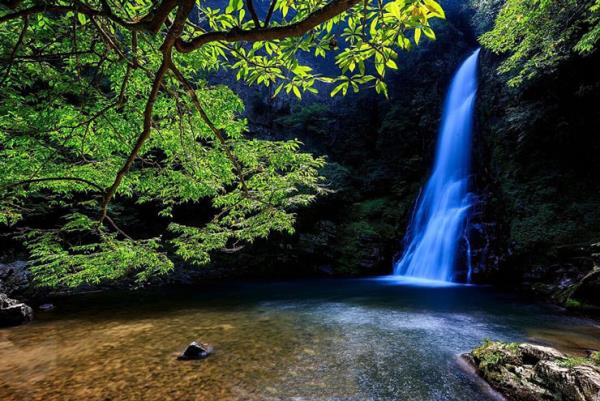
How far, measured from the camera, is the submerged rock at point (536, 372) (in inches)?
135

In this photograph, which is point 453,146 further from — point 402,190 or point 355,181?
point 355,181

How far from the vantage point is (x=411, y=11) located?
49.7 inches

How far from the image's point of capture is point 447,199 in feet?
54.2

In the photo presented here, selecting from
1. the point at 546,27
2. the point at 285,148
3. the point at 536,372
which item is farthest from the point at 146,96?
the point at 546,27

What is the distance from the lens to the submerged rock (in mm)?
3428

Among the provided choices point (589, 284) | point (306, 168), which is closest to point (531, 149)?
point (589, 284)

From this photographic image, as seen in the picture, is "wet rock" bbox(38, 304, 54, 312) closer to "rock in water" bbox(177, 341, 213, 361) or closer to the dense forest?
the dense forest

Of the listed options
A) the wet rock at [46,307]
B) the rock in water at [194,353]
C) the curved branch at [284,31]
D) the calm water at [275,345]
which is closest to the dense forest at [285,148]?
the curved branch at [284,31]

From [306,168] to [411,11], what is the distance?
282 centimetres

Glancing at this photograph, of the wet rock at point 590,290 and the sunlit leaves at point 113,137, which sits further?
the wet rock at point 590,290

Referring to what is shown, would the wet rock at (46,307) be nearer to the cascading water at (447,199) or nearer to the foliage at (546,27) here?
the cascading water at (447,199)

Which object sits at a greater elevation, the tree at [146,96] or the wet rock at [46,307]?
the tree at [146,96]

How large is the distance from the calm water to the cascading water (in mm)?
3871

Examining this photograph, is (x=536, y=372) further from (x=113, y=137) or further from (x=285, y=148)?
(x=113, y=137)
